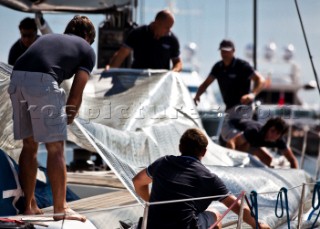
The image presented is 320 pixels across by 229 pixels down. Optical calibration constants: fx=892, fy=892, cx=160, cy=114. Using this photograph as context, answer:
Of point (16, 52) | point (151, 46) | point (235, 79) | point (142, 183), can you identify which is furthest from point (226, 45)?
point (142, 183)

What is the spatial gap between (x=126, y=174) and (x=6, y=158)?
2.90ft

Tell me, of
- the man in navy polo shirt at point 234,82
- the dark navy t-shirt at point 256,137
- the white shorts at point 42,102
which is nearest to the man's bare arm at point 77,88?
the white shorts at point 42,102

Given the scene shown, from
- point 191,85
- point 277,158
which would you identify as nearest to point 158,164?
point 277,158

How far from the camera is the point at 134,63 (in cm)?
967

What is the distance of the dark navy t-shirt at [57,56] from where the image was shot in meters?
5.45

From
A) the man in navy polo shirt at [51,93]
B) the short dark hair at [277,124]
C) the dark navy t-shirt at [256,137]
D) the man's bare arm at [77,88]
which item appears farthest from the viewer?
the dark navy t-shirt at [256,137]

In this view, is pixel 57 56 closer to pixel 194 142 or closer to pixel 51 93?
pixel 51 93

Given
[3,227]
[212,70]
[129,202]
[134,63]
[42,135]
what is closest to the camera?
[3,227]

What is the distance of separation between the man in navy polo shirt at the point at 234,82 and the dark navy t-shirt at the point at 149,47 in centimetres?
74

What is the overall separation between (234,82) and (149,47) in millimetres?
1274

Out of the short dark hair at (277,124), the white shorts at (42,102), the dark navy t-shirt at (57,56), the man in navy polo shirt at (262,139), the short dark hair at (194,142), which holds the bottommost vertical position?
the man in navy polo shirt at (262,139)

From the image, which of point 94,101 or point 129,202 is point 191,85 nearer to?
point 94,101

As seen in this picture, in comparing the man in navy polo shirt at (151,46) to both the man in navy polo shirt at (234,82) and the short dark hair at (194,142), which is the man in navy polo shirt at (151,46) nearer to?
the man in navy polo shirt at (234,82)

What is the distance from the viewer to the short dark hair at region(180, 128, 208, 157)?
5426 mm
